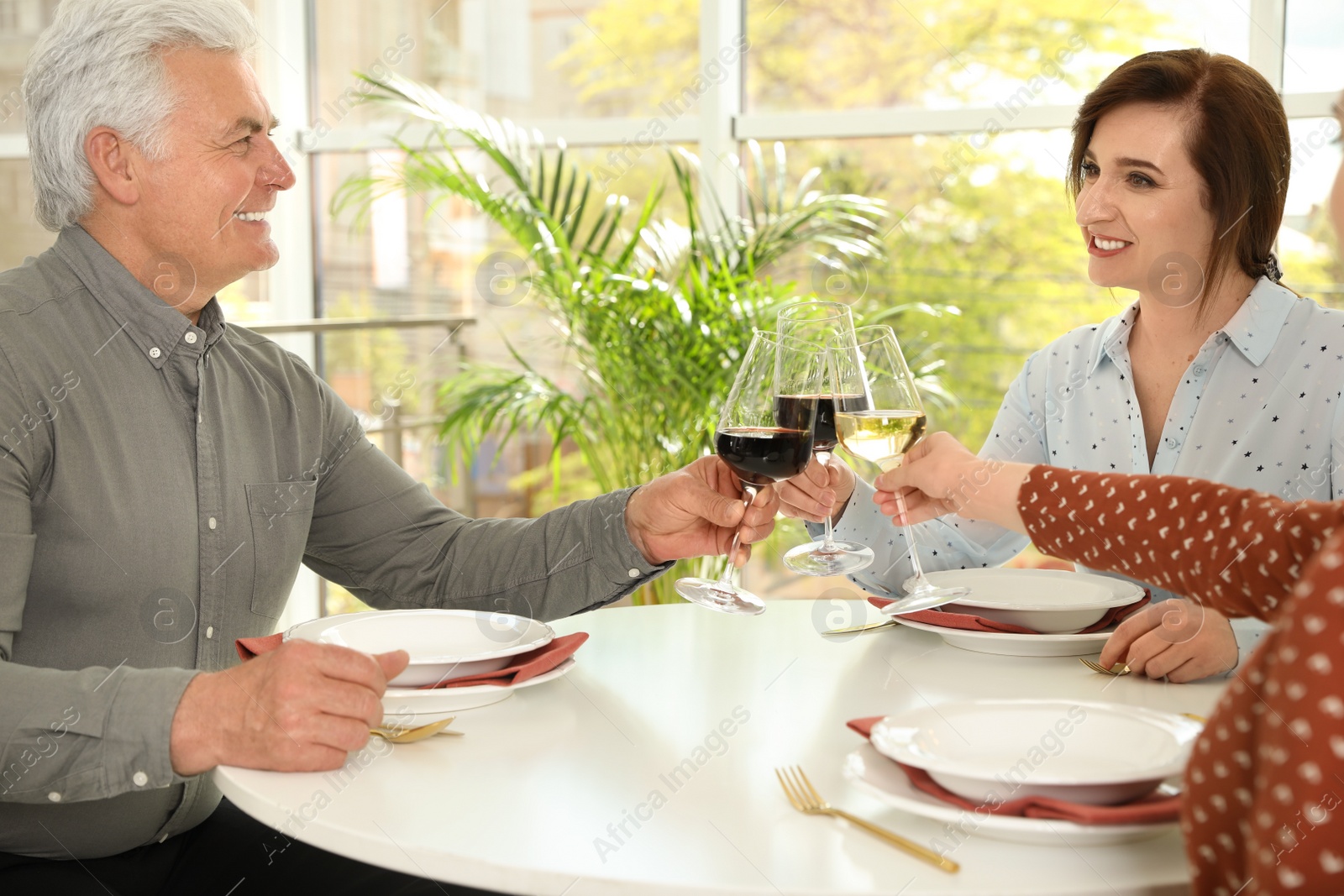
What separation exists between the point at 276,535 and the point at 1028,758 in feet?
3.56

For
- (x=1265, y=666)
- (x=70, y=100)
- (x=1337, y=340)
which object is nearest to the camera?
(x=1265, y=666)

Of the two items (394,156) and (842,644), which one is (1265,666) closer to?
(842,644)

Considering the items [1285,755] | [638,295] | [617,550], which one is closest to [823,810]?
[1285,755]

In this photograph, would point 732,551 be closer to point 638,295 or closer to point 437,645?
point 437,645

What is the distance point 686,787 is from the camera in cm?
102

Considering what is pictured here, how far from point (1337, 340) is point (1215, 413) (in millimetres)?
→ 208

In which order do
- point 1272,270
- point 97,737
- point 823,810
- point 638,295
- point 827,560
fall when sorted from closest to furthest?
1. point 823,810
2. point 97,737
3. point 827,560
4. point 1272,270
5. point 638,295

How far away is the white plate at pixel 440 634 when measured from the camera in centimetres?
125

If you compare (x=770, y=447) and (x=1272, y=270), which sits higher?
(x=1272, y=270)

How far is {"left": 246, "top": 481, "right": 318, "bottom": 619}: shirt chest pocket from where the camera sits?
1.60 meters

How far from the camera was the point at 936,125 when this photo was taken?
11.5ft

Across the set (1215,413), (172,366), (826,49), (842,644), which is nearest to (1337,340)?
(1215,413)

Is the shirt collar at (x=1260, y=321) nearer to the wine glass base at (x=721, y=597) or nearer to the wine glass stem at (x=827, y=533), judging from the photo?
the wine glass stem at (x=827, y=533)

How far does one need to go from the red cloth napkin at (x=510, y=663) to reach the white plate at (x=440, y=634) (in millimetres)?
15
